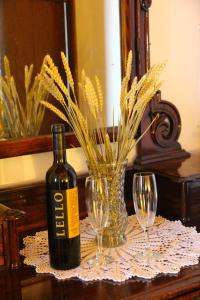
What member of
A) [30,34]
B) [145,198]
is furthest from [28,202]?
[30,34]

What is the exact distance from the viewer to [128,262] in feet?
3.11

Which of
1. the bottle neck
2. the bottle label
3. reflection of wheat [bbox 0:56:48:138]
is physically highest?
reflection of wheat [bbox 0:56:48:138]

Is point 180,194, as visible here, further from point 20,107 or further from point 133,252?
point 20,107

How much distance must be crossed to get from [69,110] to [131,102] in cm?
16

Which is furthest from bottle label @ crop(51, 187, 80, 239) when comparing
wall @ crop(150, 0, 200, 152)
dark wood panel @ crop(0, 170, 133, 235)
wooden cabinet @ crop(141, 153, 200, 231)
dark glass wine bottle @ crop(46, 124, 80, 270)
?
wall @ crop(150, 0, 200, 152)

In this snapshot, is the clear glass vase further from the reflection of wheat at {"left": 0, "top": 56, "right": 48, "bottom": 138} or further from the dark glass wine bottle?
the reflection of wheat at {"left": 0, "top": 56, "right": 48, "bottom": 138}

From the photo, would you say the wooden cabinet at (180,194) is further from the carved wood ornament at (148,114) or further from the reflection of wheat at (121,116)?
the reflection of wheat at (121,116)

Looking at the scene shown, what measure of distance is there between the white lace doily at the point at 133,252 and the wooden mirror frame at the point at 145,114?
25 cm

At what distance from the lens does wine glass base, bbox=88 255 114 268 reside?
36.9 inches

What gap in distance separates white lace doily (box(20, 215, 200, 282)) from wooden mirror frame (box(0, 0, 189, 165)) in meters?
0.25

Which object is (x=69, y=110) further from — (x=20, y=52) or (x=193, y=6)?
(x=193, y=6)

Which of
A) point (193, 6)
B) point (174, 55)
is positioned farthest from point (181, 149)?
point (193, 6)

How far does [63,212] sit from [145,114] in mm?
603

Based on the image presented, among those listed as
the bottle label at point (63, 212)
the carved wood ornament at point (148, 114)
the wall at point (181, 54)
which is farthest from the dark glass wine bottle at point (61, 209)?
the wall at point (181, 54)
